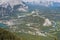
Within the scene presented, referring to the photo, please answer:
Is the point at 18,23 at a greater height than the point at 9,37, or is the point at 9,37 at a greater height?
the point at 9,37

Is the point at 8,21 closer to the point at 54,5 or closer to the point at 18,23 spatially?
the point at 18,23

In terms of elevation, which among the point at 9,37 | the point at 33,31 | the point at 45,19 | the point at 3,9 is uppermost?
the point at 9,37

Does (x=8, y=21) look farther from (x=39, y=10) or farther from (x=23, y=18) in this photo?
(x=39, y=10)

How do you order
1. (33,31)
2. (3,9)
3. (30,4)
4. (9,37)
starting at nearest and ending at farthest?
(9,37), (30,4), (3,9), (33,31)

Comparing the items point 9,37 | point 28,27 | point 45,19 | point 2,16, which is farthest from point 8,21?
point 9,37

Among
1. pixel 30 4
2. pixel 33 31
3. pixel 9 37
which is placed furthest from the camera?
pixel 33 31

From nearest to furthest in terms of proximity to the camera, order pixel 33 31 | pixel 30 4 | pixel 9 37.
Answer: pixel 9 37
pixel 30 4
pixel 33 31

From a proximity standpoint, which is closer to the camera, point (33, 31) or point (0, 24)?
point (0, 24)

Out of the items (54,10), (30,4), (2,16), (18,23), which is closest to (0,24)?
(2,16)

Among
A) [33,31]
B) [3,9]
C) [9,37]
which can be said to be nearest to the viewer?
[9,37]

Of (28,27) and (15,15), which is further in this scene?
(28,27)
